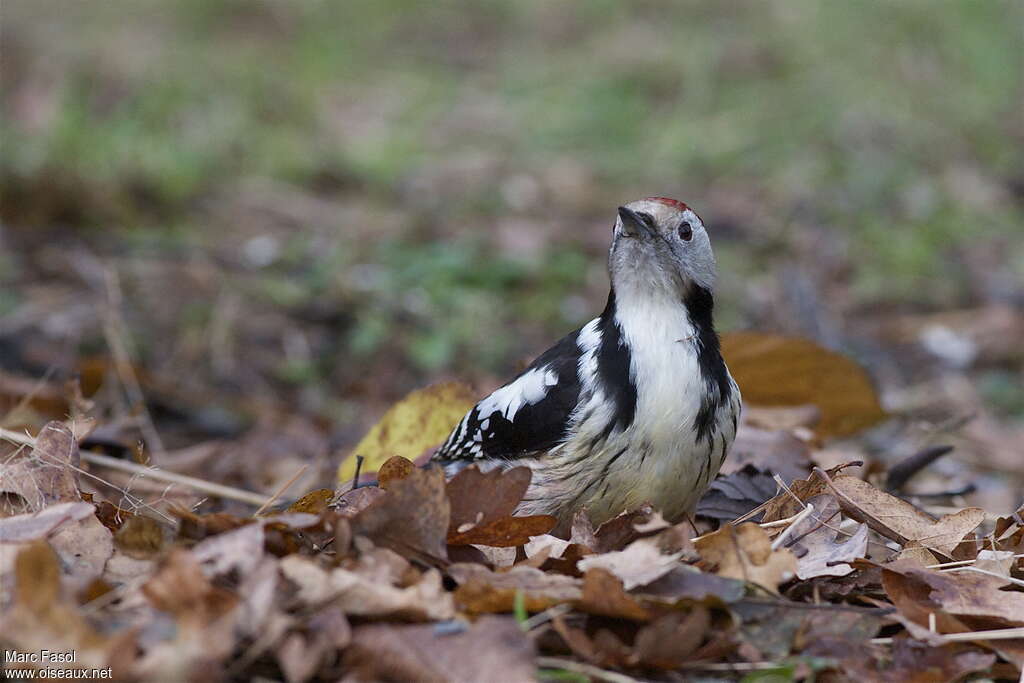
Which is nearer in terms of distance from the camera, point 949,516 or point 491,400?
point 949,516

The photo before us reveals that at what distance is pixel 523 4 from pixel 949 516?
10.0 meters

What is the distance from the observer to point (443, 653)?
6.75 ft

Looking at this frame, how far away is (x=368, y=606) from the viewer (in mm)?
2143

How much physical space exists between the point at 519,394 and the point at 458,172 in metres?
5.37

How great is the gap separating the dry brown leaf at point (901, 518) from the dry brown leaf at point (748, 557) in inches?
18.4

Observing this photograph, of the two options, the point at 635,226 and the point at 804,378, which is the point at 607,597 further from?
the point at 804,378

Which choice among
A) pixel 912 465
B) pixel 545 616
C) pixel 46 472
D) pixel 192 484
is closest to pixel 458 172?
pixel 192 484

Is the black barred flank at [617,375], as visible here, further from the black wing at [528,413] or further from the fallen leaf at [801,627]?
the fallen leaf at [801,627]

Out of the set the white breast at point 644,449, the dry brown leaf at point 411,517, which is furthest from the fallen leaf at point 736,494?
the dry brown leaf at point 411,517

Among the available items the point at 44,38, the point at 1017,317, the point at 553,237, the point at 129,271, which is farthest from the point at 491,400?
the point at 44,38

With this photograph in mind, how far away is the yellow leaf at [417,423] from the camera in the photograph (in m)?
3.69

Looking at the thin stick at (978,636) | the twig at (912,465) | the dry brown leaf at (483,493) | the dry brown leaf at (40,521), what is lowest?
the twig at (912,465)

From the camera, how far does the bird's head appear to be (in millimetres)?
3166

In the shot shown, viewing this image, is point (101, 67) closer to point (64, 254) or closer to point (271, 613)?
point (64, 254)
